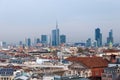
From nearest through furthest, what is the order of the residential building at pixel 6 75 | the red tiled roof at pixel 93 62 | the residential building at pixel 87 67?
1. the residential building at pixel 6 75
2. the residential building at pixel 87 67
3. the red tiled roof at pixel 93 62

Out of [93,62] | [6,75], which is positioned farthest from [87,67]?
[6,75]

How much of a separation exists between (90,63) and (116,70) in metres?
15.5

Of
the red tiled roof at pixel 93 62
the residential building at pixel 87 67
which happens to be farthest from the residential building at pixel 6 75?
the red tiled roof at pixel 93 62

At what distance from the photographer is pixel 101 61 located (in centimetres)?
7175

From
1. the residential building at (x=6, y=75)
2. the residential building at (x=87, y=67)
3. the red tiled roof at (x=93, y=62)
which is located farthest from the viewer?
the red tiled roof at (x=93, y=62)

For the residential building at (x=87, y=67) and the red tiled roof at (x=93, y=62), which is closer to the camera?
the residential building at (x=87, y=67)

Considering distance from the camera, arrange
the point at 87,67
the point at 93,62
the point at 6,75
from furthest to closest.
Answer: the point at 93,62, the point at 87,67, the point at 6,75

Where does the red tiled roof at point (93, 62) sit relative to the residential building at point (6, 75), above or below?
above

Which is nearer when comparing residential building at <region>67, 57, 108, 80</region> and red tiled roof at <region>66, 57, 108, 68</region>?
residential building at <region>67, 57, 108, 80</region>

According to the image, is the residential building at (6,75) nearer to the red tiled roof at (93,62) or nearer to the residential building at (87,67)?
the residential building at (87,67)

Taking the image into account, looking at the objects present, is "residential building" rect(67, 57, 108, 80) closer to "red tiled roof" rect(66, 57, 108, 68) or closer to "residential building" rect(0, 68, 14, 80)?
"red tiled roof" rect(66, 57, 108, 68)

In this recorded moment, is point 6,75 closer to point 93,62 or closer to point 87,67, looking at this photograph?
point 87,67

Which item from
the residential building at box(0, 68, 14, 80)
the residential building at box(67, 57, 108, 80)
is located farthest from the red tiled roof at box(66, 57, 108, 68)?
the residential building at box(0, 68, 14, 80)

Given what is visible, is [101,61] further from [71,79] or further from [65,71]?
[71,79]
